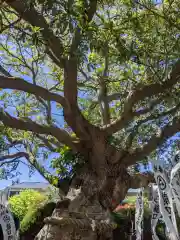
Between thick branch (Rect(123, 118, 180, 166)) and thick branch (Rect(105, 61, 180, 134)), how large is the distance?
69 cm

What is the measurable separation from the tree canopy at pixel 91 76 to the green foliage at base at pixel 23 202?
2.73 m

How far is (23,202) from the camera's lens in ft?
37.4

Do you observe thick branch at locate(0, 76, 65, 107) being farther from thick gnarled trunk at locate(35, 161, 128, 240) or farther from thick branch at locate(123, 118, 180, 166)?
thick branch at locate(123, 118, 180, 166)

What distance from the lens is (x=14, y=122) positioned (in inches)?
229

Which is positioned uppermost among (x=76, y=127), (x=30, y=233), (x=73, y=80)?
(x=73, y=80)

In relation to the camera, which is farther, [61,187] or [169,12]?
[61,187]

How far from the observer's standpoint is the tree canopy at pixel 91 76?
4109mm

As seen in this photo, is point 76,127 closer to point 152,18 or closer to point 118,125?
point 118,125

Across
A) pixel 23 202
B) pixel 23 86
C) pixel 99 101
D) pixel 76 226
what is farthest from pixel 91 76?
pixel 23 202

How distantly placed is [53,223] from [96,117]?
4.44 meters

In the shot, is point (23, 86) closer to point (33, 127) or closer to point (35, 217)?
point (33, 127)

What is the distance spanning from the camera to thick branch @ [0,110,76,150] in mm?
5714

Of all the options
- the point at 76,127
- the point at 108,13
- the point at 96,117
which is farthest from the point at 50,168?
the point at 108,13

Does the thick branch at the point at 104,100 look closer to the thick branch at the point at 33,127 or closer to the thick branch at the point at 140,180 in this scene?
the thick branch at the point at 33,127
